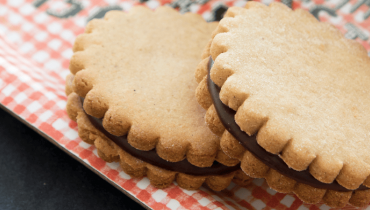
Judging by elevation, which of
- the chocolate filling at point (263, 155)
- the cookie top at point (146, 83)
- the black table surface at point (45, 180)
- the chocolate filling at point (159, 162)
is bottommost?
the black table surface at point (45, 180)

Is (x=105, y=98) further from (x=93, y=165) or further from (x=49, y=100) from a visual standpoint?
(x=49, y=100)

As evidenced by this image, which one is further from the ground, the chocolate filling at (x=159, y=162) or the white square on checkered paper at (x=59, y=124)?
the chocolate filling at (x=159, y=162)

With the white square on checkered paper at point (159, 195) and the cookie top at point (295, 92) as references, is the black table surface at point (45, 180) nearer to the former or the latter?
the white square on checkered paper at point (159, 195)

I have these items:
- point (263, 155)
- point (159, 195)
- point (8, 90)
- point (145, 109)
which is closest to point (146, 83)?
point (145, 109)

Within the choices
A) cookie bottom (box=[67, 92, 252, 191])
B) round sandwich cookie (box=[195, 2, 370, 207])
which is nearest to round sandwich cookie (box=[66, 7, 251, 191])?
cookie bottom (box=[67, 92, 252, 191])

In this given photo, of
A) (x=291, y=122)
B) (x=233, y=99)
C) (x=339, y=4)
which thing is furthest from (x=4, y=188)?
(x=339, y=4)

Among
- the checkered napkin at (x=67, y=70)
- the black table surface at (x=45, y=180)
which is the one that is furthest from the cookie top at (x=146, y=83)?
the black table surface at (x=45, y=180)

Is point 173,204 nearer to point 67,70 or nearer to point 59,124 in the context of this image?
point 59,124
